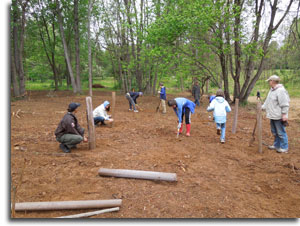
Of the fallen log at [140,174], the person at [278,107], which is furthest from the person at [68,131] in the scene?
the person at [278,107]

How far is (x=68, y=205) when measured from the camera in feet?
8.93

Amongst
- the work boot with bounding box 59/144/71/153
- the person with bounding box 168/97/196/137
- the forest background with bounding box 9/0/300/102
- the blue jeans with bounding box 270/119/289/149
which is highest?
the forest background with bounding box 9/0/300/102

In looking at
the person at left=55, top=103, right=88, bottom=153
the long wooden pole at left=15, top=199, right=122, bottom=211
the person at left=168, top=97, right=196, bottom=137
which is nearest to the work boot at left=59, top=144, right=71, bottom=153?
the person at left=55, top=103, right=88, bottom=153

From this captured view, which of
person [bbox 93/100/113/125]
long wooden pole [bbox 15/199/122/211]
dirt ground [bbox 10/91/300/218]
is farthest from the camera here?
person [bbox 93/100/113/125]

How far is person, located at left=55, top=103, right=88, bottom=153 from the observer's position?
15.3 ft

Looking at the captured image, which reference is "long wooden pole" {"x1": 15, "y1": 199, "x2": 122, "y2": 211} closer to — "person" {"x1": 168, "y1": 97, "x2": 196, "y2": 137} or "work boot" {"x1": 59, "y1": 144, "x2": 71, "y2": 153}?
"work boot" {"x1": 59, "y1": 144, "x2": 71, "y2": 153}

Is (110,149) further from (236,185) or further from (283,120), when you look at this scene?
(283,120)

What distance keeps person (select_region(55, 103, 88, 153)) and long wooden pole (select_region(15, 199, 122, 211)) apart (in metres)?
2.18

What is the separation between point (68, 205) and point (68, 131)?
7.75 ft

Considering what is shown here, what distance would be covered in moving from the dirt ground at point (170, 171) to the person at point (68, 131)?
258 mm

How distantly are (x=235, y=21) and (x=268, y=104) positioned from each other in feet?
28.0

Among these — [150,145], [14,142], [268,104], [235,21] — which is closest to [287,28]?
[235,21]

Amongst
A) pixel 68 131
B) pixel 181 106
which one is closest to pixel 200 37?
pixel 181 106

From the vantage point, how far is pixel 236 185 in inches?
140
